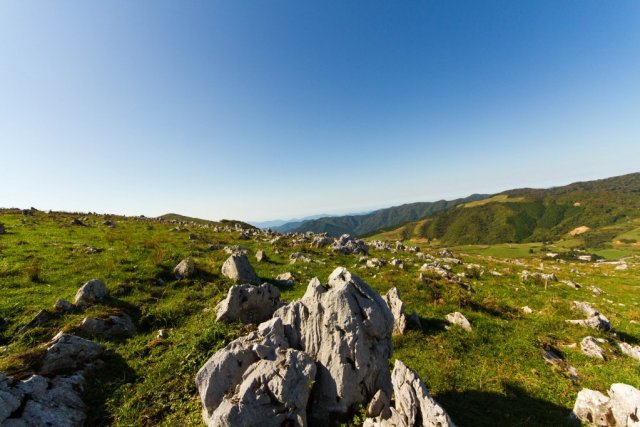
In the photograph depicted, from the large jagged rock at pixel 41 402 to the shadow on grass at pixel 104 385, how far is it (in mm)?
355

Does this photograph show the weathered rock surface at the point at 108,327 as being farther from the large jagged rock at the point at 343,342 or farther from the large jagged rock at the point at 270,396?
the large jagged rock at the point at 343,342

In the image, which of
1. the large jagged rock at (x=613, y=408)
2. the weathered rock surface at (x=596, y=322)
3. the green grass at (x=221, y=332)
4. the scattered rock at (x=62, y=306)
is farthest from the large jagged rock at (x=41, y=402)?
the weathered rock surface at (x=596, y=322)

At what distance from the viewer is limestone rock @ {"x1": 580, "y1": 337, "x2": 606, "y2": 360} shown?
14572 millimetres

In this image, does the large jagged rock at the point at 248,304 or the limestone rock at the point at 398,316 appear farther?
the limestone rock at the point at 398,316

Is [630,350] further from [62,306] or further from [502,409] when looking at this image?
[62,306]

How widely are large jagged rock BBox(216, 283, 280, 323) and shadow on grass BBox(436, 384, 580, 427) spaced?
970 cm

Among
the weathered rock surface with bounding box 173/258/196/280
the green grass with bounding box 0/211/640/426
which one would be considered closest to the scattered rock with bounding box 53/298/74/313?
the green grass with bounding box 0/211/640/426

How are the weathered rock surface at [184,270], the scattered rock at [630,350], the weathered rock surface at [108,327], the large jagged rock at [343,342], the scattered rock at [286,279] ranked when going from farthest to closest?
the scattered rock at [286,279] < the weathered rock surface at [184,270] < the scattered rock at [630,350] < the weathered rock surface at [108,327] < the large jagged rock at [343,342]

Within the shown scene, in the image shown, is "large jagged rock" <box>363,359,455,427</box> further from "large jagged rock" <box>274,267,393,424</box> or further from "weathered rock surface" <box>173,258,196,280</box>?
"weathered rock surface" <box>173,258,196,280</box>

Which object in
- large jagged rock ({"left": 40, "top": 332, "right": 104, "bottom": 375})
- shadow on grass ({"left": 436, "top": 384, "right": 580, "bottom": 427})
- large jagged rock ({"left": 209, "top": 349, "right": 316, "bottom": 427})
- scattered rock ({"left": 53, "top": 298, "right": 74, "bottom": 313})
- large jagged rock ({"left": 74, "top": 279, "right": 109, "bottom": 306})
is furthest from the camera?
large jagged rock ({"left": 74, "top": 279, "right": 109, "bottom": 306})

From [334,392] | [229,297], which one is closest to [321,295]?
[334,392]

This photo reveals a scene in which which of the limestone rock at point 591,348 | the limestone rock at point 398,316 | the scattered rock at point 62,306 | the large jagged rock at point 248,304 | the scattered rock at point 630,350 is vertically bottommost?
the scattered rock at point 630,350

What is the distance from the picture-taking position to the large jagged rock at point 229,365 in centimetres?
910

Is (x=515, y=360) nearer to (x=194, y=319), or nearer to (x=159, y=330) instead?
(x=194, y=319)
